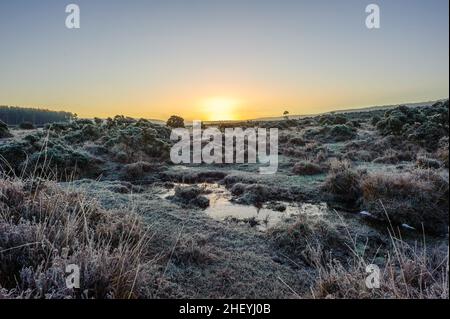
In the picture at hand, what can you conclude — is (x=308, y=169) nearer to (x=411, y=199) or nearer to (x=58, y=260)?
(x=411, y=199)

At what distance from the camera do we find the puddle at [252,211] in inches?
288

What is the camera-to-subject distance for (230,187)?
1119 cm

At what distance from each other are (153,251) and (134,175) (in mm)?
8615

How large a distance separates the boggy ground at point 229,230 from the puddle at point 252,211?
0.05 m

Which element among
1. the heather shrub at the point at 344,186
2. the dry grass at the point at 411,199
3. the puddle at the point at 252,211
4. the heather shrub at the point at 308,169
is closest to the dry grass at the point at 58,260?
the puddle at the point at 252,211

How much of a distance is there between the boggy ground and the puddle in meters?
0.05

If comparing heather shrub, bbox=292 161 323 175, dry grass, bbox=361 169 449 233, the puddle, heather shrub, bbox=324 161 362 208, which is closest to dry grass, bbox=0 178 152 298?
the puddle

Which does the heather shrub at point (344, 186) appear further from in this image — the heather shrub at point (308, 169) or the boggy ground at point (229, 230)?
the heather shrub at point (308, 169)

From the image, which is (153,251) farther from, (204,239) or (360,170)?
(360,170)

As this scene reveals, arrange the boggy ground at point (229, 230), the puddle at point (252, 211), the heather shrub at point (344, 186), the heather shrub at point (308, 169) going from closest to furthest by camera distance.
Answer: the boggy ground at point (229, 230) < the puddle at point (252, 211) < the heather shrub at point (344, 186) < the heather shrub at point (308, 169)

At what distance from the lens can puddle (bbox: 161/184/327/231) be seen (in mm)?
7316

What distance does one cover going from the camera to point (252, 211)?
833 centimetres
